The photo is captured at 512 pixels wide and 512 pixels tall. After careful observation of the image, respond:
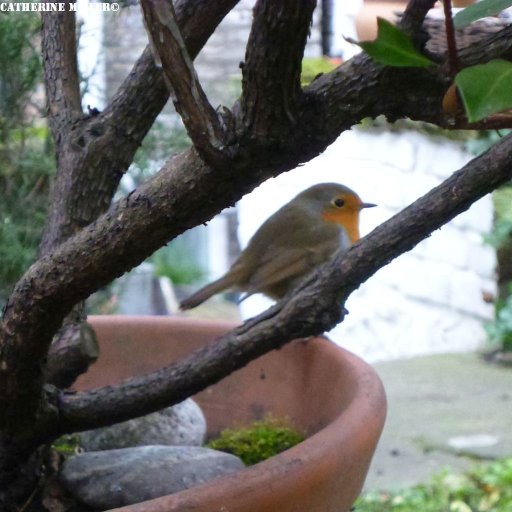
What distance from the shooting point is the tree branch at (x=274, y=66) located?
21.4 inches

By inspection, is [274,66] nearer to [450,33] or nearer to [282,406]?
[450,33]

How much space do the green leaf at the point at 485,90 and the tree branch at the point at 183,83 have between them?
177 millimetres

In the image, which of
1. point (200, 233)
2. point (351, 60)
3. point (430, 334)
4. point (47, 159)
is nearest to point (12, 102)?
point (47, 159)

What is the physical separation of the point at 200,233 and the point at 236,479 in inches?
158

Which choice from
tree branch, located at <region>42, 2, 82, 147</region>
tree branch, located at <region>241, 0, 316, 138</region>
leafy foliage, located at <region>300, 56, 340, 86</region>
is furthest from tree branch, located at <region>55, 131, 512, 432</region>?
leafy foliage, located at <region>300, 56, 340, 86</region>

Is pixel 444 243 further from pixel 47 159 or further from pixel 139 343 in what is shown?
pixel 139 343

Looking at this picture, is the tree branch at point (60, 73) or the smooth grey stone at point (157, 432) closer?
the tree branch at point (60, 73)

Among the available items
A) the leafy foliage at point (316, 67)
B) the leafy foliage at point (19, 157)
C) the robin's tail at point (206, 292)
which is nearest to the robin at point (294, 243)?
the robin's tail at point (206, 292)

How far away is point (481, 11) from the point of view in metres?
0.53

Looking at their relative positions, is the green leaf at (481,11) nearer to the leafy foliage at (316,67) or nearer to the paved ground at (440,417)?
the paved ground at (440,417)

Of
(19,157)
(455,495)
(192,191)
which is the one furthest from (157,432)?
(19,157)

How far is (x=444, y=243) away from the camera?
12.0 ft

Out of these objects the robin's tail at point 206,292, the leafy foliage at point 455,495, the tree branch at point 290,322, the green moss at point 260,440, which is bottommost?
the leafy foliage at point 455,495

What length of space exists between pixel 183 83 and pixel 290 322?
36 centimetres
